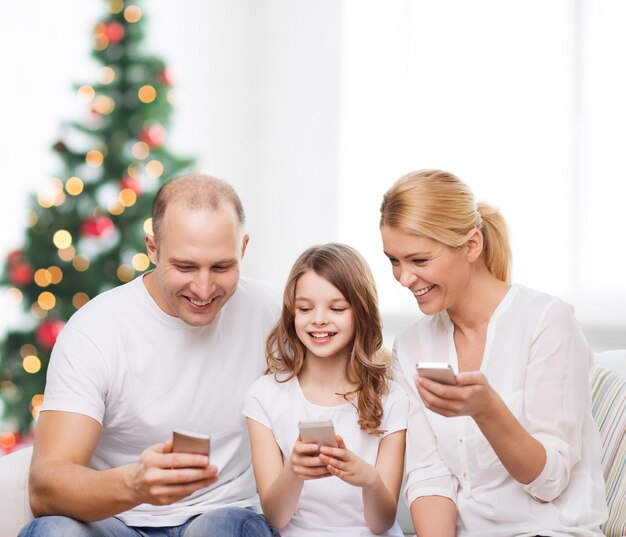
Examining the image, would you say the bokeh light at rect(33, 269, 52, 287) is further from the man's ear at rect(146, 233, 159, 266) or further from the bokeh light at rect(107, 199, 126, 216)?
the man's ear at rect(146, 233, 159, 266)

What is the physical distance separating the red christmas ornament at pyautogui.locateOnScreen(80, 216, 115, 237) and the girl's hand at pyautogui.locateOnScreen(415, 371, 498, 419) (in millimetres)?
2691

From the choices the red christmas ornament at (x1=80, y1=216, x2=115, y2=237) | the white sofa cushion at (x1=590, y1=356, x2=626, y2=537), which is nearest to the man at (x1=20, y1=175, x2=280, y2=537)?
the white sofa cushion at (x1=590, y1=356, x2=626, y2=537)

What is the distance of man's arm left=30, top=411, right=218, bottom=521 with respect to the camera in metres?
1.70

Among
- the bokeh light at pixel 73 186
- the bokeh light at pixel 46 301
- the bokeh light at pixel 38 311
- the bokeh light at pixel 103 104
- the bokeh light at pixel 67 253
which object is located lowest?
the bokeh light at pixel 38 311

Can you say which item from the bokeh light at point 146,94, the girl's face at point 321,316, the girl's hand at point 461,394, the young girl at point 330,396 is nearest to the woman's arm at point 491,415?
the girl's hand at point 461,394

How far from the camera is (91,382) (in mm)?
2135

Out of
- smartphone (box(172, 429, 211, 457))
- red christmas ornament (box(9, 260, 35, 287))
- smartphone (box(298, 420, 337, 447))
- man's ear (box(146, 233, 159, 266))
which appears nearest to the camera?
smartphone (box(172, 429, 211, 457))

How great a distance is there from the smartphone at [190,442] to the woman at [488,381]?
0.51 m

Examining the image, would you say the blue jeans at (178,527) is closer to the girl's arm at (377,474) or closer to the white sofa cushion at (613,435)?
the girl's arm at (377,474)

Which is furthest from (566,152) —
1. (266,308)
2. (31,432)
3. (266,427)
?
(31,432)

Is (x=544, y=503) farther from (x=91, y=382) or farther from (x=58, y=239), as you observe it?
(x=58, y=239)

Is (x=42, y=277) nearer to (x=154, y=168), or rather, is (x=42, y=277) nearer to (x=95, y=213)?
(x=95, y=213)

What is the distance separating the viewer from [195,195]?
2.19 meters

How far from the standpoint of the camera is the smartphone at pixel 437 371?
171 cm
